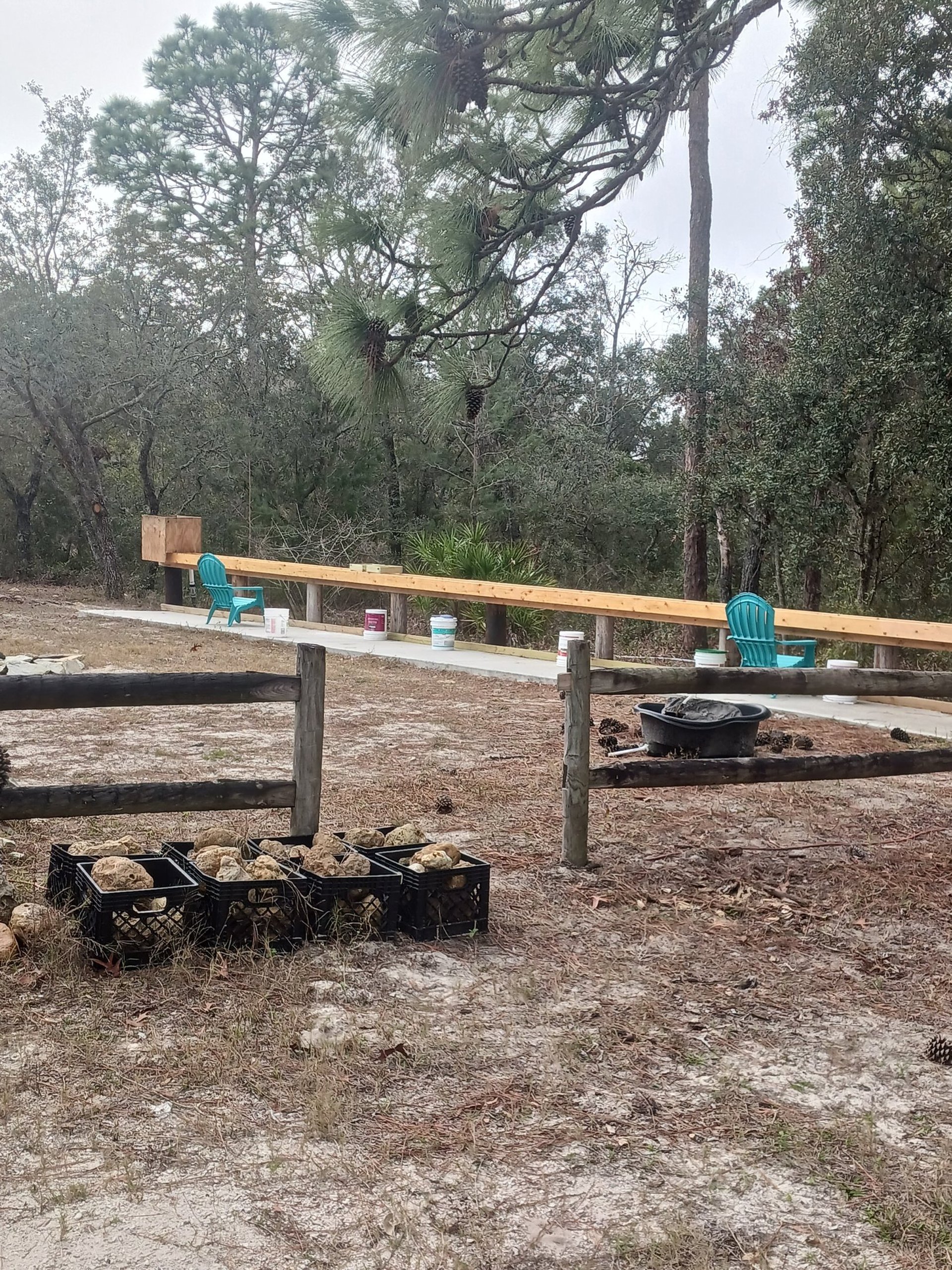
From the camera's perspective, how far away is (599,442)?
1655 centimetres

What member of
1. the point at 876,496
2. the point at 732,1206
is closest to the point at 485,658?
the point at 876,496

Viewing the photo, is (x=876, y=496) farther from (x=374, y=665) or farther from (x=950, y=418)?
(x=374, y=665)

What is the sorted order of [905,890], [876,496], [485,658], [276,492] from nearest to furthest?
[905,890] < [485,658] < [876,496] < [276,492]

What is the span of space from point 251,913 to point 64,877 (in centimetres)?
62

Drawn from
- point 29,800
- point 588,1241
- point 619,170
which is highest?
point 619,170

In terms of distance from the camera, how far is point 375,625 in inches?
499

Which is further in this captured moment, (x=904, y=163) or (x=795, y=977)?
(x=904, y=163)

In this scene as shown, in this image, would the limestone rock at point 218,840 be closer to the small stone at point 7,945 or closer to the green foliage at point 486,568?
the small stone at point 7,945

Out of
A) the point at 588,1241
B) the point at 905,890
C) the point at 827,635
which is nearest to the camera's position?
the point at 588,1241

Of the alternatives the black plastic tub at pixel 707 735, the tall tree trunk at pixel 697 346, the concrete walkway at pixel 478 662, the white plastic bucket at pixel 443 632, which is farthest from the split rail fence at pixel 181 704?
the tall tree trunk at pixel 697 346

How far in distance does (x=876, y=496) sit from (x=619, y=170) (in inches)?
284

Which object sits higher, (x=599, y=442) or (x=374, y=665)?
(x=599, y=442)

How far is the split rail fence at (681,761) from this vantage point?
14.4 feet

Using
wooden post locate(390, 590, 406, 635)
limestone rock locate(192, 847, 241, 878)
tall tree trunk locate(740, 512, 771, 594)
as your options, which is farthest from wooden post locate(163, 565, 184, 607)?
limestone rock locate(192, 847, 241, 878)
